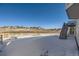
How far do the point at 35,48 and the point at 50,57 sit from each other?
14 cm

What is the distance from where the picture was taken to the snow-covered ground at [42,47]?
83.1 inches

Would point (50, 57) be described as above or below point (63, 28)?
below

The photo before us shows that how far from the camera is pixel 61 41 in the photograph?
2.14m

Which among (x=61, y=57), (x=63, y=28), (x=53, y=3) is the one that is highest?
(x=53, y=3)

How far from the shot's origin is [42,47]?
213 centimetres

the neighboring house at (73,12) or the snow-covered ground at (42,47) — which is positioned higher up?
the neighboring house at (73,12)

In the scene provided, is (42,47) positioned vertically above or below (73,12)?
below

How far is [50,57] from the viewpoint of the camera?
210 cm

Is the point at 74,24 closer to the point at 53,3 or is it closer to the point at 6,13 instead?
the point at 53,3

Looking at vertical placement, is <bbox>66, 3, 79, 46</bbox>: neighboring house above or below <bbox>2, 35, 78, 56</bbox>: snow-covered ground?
above

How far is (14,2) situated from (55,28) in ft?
1.24

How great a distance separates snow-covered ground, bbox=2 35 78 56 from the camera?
6.93 feet

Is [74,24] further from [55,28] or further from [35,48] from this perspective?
[35,48]

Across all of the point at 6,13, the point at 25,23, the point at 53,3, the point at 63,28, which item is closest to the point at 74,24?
the point at 63,28
